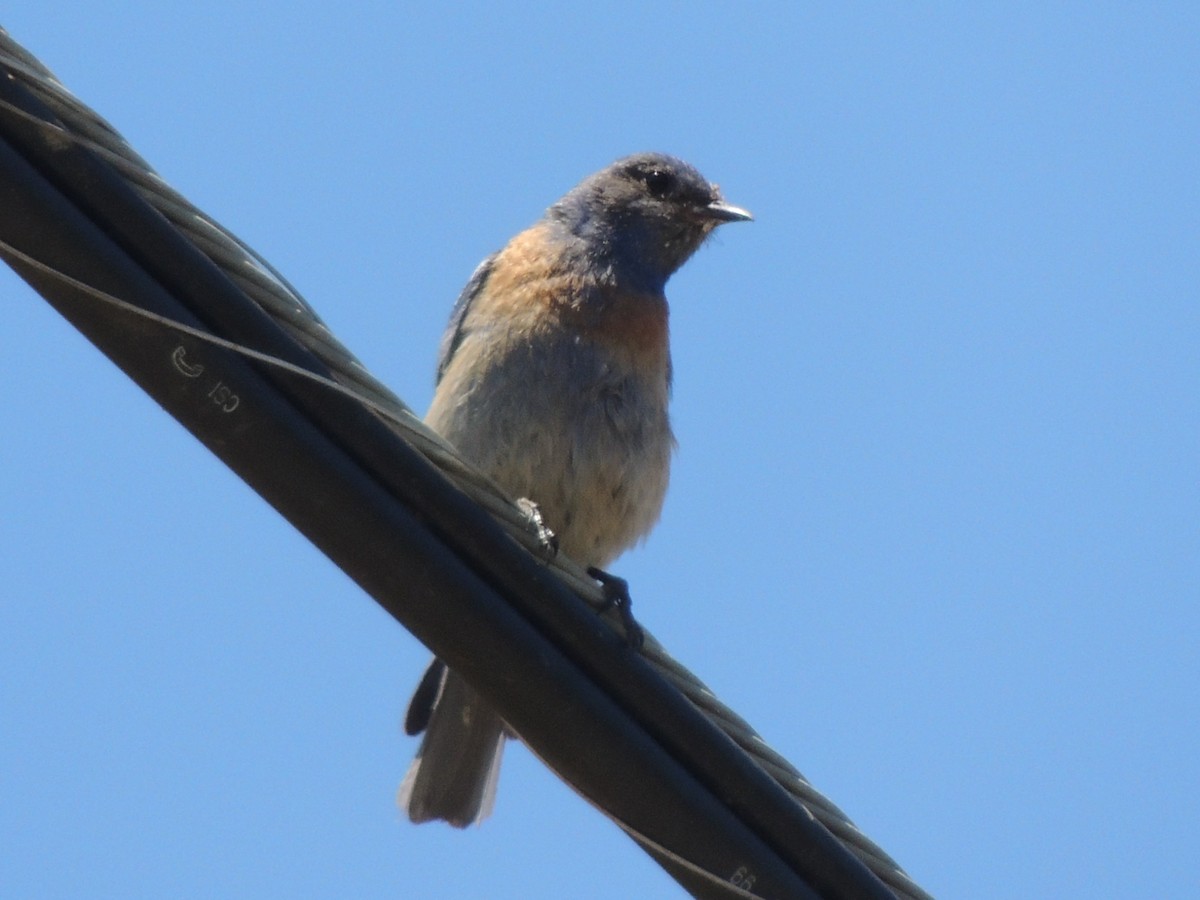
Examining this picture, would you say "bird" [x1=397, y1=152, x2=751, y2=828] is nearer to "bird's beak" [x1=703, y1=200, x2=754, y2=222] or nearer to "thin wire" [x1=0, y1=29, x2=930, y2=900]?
"bird's beak" [x1=703, y1=200, x2=754, y2=222]

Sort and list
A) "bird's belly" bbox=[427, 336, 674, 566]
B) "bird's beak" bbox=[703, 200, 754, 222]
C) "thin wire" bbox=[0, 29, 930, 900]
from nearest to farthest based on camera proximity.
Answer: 1. "thin wire" bbox=[0, 29, 930, 900]
2. "bird's belly" bbox=[427, 336, 674, 566]
3. "bird's beak" bbox=[703, 200, 754, 222]

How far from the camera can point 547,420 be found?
264 inches

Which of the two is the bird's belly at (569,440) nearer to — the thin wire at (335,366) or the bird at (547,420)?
the bird at (547,420)

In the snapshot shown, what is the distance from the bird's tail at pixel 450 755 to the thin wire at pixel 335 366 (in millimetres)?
3079

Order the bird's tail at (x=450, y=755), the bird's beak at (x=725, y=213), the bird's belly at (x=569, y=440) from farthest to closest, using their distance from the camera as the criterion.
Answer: the bird's beak at (x=725, y=213), the bird's tail at (x=450, y=755), the bird's belly at (x=569, y=440)

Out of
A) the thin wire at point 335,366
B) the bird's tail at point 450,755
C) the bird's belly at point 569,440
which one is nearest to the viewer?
the thin wire at point 335,366

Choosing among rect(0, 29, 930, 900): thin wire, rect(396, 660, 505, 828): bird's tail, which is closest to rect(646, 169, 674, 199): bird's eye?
rect(396, 660, 505, 828): bird's tail

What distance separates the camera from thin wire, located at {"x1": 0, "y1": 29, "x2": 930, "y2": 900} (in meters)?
3.32

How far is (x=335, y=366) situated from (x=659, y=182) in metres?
5.31

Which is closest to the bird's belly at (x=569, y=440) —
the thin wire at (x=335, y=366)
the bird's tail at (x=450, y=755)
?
the bird's tail at (x=450, y=755)

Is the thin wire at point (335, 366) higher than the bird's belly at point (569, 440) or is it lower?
lower

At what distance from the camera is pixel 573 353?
22.8 ft

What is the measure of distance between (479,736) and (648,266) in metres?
2.49

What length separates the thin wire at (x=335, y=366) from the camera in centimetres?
332
